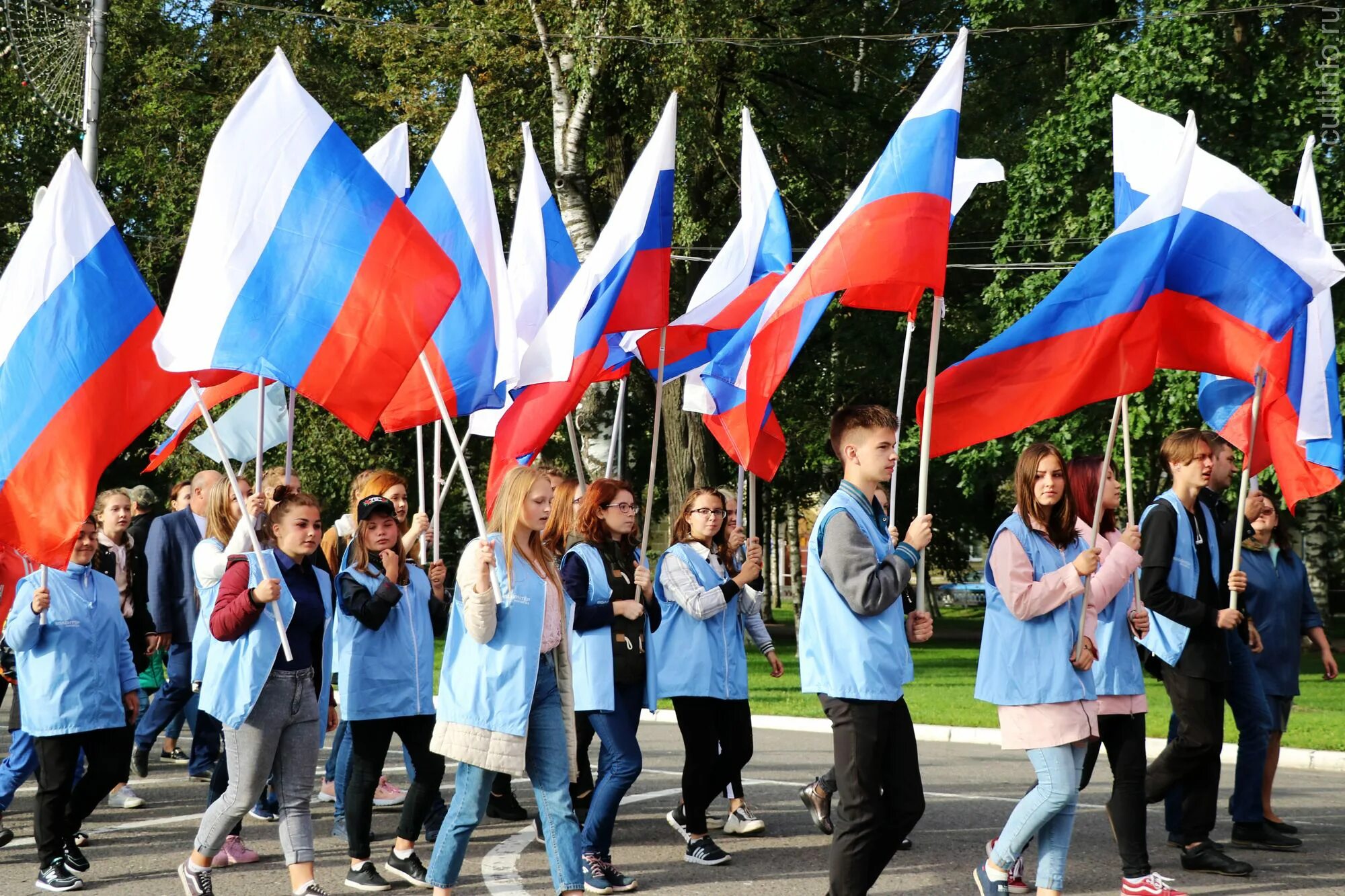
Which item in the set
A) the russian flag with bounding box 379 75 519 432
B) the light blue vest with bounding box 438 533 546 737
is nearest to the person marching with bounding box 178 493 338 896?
the light blue vest with bounding box 438 533 546 737

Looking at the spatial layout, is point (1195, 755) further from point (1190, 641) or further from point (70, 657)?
point (70, 657)

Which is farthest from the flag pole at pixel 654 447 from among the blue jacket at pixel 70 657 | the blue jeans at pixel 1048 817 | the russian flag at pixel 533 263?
the blue jacket at pixel 70 657

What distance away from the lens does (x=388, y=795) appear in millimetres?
9352

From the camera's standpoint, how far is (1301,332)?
8.06 meters

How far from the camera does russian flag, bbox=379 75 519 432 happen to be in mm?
7406

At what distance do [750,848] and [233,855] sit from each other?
2.47 m

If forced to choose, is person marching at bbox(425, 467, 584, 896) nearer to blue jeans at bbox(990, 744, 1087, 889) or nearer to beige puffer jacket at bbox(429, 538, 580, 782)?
beige puffer jacket at bbox(429, 538, 580, 782)

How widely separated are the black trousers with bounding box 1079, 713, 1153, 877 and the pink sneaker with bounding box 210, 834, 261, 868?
387 cm

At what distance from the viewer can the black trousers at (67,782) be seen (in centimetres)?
690

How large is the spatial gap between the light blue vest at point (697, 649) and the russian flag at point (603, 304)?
1.01 metres

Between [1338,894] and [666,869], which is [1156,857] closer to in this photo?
[1338,894]

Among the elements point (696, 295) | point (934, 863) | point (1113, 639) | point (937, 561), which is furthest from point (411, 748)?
point (937, 561)

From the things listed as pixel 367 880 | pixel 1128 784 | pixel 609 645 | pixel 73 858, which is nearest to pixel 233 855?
pixel 73 858

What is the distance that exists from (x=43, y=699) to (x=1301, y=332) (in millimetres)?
6370
